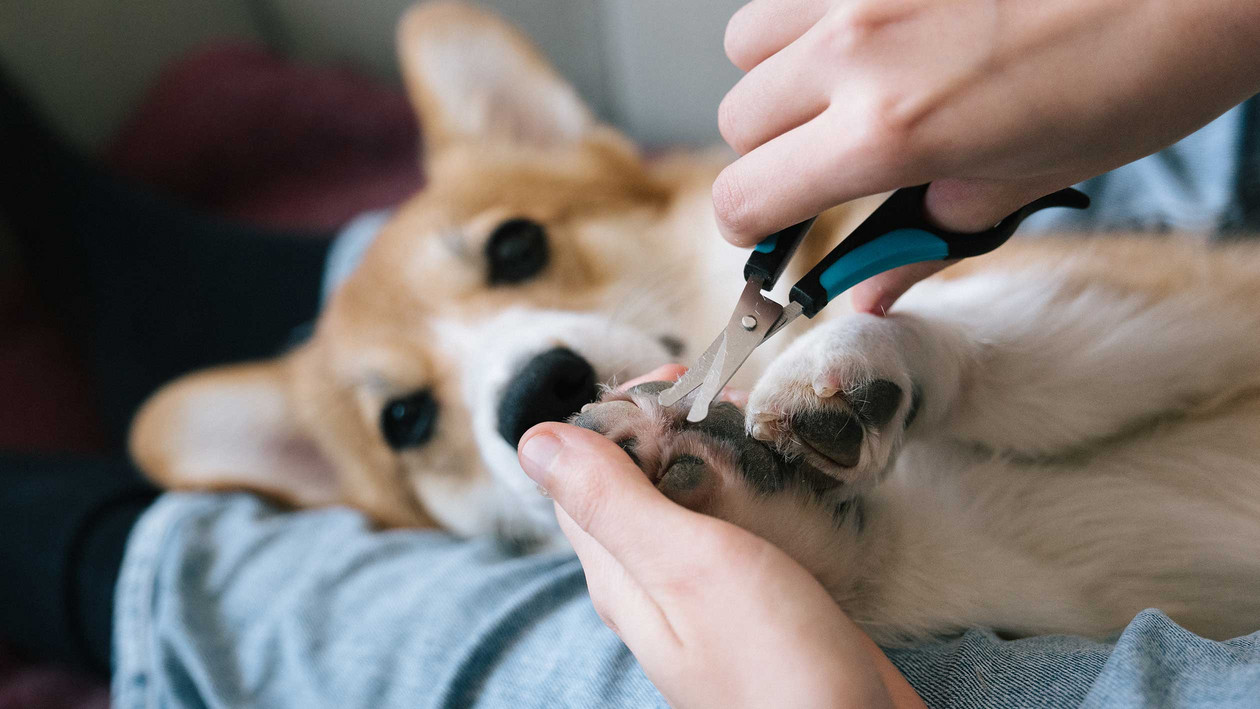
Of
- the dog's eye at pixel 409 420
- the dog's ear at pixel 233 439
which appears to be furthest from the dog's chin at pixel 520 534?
the dog's ear at pixel 233 439

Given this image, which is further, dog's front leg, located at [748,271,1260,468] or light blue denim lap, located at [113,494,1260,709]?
dog's front leg, located at [748,271,1260,468]

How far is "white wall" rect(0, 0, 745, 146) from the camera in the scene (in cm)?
210

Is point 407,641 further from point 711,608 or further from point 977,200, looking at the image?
point 977,200

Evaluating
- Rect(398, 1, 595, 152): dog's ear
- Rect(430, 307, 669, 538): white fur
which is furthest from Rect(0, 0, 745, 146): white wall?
Rect(430, 307, 669, 538): white fur

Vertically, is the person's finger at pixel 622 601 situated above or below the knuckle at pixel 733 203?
below

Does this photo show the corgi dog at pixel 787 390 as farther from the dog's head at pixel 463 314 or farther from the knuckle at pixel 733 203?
the knuckle at pixel 733 203

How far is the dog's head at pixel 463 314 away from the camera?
1.22 meters

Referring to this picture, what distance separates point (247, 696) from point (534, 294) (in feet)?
2.46

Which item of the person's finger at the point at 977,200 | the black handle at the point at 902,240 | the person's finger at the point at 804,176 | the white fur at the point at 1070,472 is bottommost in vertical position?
the white fur at the point at 1070,472

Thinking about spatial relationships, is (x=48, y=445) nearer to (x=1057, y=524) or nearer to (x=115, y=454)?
(x=115, y=454)

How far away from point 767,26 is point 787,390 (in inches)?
11.5

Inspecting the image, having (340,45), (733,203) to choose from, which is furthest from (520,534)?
(340,45)

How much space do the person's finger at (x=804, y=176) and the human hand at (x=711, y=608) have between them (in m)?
0.21

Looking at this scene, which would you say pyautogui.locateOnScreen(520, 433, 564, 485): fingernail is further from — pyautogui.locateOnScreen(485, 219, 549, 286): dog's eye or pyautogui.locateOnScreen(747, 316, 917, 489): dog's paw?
pyautogui.locateOnScreen(485, 219, 549, 286): dog's eye
